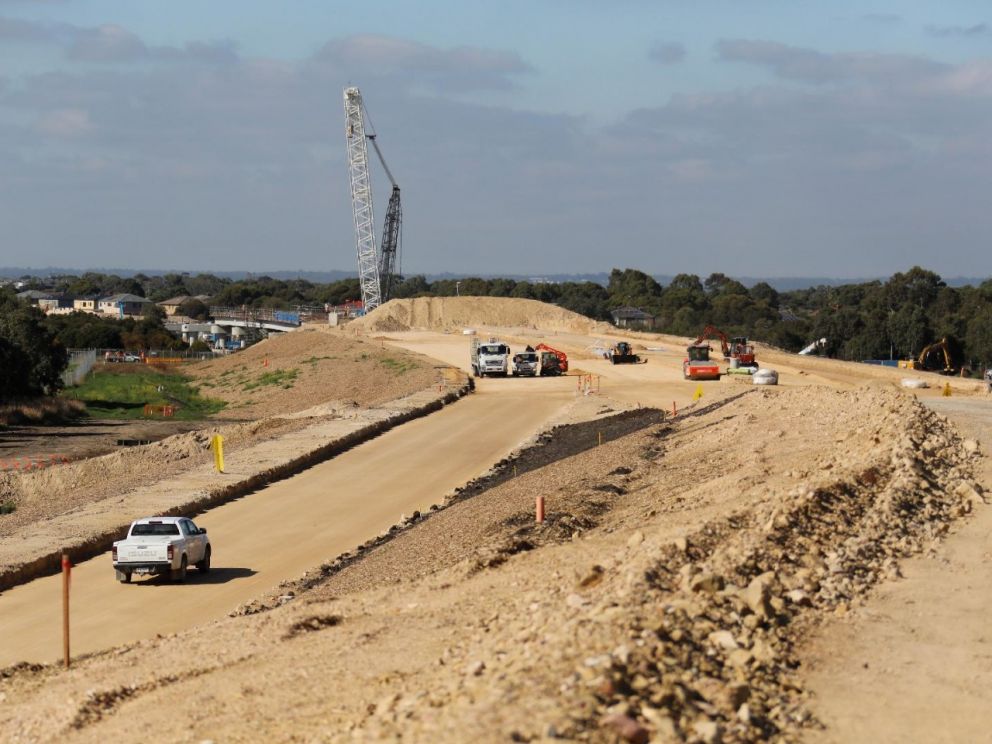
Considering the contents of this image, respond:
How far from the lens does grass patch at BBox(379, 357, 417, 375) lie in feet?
268

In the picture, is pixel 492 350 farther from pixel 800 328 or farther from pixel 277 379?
pixel 800 328

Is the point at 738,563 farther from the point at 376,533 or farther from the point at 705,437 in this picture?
the point at 705,437

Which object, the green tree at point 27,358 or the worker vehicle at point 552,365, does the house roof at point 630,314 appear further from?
the worker vehicle at point 552,365

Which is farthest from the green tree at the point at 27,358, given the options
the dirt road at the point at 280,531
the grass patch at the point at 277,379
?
the dirt road at the point at 280,531

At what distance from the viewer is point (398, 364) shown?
8544 cm

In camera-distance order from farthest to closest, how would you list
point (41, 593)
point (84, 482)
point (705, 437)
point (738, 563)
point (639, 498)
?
point (84, 482)
point (705, 437)
point (639, 498)
point (41, 593)
point (738, 563)

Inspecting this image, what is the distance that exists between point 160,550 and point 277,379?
66.2 meters

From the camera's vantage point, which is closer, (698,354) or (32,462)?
(32,462)

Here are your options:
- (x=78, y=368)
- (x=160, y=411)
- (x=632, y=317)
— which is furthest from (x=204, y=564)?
(x=632, y=317)

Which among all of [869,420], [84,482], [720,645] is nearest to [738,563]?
[720,645]

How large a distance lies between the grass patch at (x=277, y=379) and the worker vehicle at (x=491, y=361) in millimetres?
17249

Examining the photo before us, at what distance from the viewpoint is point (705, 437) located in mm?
39500

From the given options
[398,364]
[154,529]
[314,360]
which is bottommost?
[314,360]

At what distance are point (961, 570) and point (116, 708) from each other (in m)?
10.6
